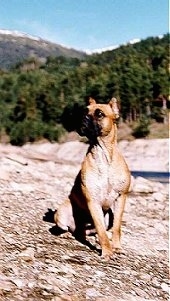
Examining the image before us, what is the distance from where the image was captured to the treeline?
4525 inches

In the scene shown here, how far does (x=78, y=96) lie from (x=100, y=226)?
115 meters

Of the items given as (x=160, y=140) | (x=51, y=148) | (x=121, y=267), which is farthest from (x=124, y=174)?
(x=51, y=148)

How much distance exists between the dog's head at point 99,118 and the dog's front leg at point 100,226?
1.07 m

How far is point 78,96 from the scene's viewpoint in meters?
124

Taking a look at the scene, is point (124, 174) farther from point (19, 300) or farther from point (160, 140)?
point (160, 140)

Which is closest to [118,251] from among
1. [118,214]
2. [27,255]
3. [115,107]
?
[118,214]

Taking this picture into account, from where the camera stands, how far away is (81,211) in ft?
31.6

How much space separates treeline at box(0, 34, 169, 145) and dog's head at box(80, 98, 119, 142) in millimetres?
94788

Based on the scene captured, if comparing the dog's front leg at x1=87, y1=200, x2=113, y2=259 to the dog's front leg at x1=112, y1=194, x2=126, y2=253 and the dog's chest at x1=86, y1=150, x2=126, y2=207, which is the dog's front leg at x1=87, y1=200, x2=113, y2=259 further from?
the dog's front leg at x1=112, y1=194, x2=126, y2=253

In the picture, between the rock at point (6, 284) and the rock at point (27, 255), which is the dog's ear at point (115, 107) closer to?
the rock at point (27, 255)

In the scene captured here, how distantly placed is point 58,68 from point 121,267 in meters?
171

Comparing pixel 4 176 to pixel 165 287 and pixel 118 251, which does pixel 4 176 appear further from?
pixel 165 287

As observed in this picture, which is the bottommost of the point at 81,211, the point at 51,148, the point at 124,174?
the point at 51,148

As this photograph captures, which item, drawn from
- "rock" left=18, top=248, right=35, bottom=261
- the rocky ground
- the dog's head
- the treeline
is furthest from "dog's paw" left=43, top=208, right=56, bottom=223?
the treeline
